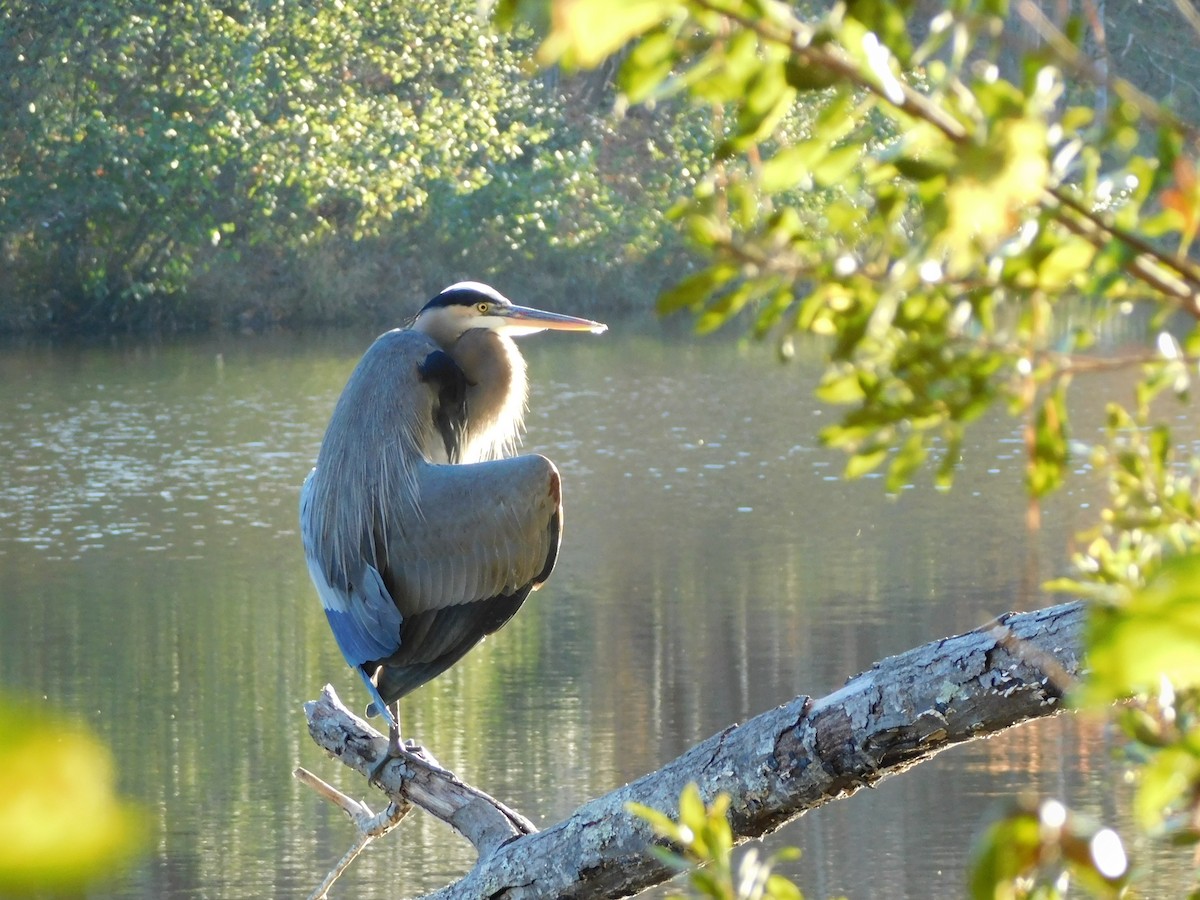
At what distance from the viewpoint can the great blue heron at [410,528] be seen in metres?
3.51

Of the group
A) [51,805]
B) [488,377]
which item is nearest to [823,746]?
[488,377]

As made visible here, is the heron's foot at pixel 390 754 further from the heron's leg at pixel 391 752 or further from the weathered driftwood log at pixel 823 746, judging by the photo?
the weathered driftwood log at pixel 823 746

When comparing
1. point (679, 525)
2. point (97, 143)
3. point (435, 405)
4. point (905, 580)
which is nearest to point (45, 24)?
point (97, 143)

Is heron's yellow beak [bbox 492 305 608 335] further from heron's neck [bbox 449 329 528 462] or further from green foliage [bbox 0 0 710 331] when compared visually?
green foliage [bbox 0 0 710 331]

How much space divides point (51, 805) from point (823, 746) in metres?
1.94

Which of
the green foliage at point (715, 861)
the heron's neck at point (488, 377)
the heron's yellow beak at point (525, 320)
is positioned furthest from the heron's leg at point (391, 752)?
the green foliage at point (715, 861)

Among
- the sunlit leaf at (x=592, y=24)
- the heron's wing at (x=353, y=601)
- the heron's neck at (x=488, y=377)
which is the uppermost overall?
the sunlit leaf at (x=592, y=24)

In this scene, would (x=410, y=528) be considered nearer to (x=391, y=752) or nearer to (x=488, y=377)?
(x=488, y=377)

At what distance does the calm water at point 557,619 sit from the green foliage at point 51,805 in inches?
149

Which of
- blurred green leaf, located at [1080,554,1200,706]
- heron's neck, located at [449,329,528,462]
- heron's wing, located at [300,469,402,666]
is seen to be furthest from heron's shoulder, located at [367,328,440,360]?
blurred green leaf, located at [1080,554,1200,706]

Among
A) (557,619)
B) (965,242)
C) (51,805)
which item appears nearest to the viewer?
(51,805)

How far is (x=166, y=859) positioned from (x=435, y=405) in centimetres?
218

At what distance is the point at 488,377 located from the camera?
3857mm

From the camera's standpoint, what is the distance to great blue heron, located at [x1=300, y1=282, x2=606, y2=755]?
3508 mm
